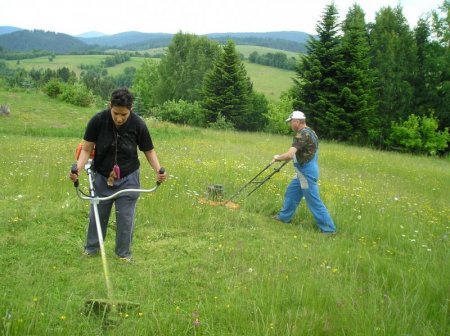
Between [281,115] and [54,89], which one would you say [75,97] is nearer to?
[54,89]

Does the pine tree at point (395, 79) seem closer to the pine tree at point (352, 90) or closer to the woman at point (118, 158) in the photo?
the pine tree at point (352, 90)

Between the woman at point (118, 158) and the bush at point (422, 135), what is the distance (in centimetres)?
3014

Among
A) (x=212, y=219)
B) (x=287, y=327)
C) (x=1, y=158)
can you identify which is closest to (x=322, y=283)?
(x=287, y=327)

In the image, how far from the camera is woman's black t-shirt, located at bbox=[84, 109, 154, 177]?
5008 mm

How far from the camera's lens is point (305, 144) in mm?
7617

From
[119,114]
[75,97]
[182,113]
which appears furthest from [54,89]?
[119,114]

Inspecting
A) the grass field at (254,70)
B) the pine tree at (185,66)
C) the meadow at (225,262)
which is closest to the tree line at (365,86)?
the pine tree at (185,66)

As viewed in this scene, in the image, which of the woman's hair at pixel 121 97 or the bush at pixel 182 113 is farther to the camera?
the bush at pixel 182 113

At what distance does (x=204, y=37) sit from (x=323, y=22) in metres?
30.8

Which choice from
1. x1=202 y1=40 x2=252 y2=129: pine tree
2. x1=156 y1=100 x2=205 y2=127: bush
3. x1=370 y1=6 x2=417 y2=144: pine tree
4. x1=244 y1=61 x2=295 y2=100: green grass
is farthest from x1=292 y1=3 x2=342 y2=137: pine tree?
x1=244 y1=61 x2=295 y2=100: green grass

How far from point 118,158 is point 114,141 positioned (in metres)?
0.23

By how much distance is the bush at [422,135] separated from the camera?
31.6 metres

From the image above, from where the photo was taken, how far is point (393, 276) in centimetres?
504

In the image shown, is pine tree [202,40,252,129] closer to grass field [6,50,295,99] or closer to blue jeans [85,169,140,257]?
grass field [6,50,295,99]
